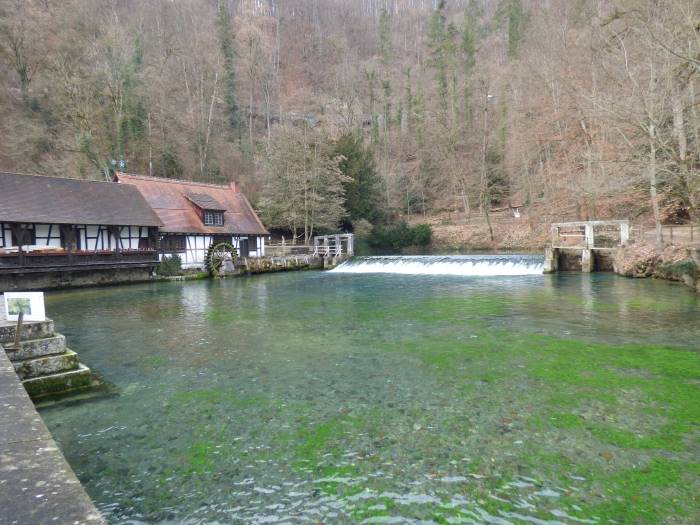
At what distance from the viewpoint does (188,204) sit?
28797mm

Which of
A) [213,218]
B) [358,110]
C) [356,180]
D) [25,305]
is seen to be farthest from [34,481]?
[358,110]

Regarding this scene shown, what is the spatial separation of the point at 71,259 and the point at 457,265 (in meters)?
19.9

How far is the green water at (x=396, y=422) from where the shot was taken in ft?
11.3

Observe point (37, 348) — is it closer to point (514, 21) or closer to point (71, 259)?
point (71, 259)

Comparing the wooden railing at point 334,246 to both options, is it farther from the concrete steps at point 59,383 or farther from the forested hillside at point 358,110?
the concrete steps at point 59,383

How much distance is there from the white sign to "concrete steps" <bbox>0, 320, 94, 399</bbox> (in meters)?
0.13

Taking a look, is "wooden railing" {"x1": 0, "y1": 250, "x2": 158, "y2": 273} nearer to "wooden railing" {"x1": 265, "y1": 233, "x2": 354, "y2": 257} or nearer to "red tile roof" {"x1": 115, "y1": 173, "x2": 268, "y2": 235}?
"red tile roof" {"x1": 115, "y1": 173, "x2": 268, "y2": 235}

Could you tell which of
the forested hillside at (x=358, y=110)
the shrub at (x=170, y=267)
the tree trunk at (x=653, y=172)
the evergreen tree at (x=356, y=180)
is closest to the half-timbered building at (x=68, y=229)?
the shrub at (x=170, y=267)

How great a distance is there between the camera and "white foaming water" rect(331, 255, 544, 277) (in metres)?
22.1

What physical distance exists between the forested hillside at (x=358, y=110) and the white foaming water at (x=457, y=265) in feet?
15.4

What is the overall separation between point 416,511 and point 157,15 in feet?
180

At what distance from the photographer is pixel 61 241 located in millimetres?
21422

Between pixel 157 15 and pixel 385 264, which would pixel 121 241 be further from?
pixel 157 15

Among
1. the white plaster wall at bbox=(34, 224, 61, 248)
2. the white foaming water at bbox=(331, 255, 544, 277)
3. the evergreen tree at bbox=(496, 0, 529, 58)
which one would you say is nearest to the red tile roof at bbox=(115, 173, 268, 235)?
the white plaster wall at bbox=(34, 224, 61, 248)
